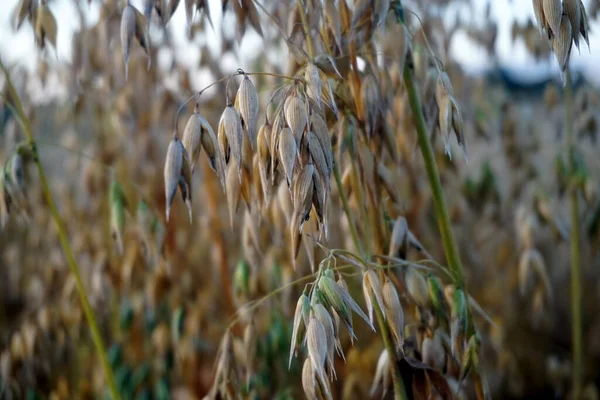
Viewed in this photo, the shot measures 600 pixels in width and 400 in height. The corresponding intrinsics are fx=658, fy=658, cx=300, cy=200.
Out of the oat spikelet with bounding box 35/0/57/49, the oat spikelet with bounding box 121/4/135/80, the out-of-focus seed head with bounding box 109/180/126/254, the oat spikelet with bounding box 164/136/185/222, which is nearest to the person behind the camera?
the oat spikelet with bounding box 164/136/185/222

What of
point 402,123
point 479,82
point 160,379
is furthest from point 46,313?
point 479,82

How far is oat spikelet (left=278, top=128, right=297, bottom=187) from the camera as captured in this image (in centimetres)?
68

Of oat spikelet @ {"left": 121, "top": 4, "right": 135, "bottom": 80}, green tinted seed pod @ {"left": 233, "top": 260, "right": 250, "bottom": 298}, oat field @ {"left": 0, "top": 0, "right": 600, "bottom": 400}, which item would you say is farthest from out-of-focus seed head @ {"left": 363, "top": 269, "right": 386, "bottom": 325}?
green tinted seed pod @ {"left": 233, "top": 260, "right": 250, "bottom": 298}

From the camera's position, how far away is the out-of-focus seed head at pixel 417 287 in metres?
0.93

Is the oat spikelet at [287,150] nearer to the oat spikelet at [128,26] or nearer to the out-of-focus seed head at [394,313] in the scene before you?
the out-of-focus seed head at [394,313]

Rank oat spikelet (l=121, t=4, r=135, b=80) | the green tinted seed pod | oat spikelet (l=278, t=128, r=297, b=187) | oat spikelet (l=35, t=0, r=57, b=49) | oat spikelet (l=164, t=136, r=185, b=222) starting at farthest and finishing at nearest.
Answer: the green tinted seed pod
oat spikelet (l=35, t=0, r=57, b=49)
oat spikelet (l=121, t=4, r=135, b=80)
oat spikelet (l=164, t=136, r=185, b=222)
oat spikelet (l=278, t=128, r=297, b=187)

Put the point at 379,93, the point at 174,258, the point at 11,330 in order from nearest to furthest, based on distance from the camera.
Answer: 1. the point at 379,93
2. the point at 174,258
3. the point at 11,330

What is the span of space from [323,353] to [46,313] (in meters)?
1.24

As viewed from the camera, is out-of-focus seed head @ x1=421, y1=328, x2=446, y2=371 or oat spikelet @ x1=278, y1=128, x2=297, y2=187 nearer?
oat spikelet @ x1=278, y1=128, x2=297, y2=187

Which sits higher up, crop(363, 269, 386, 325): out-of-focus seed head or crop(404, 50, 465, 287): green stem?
crop(404, 50, 465, 287): green stem

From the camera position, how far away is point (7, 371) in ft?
4.89

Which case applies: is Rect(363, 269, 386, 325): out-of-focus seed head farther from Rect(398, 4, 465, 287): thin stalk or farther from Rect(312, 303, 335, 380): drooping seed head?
Rect(398, 4, 465, 287): thin stalk

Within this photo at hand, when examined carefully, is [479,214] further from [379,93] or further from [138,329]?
[379,93]

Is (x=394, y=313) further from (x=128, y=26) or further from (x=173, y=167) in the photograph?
(x=128, y=26)
